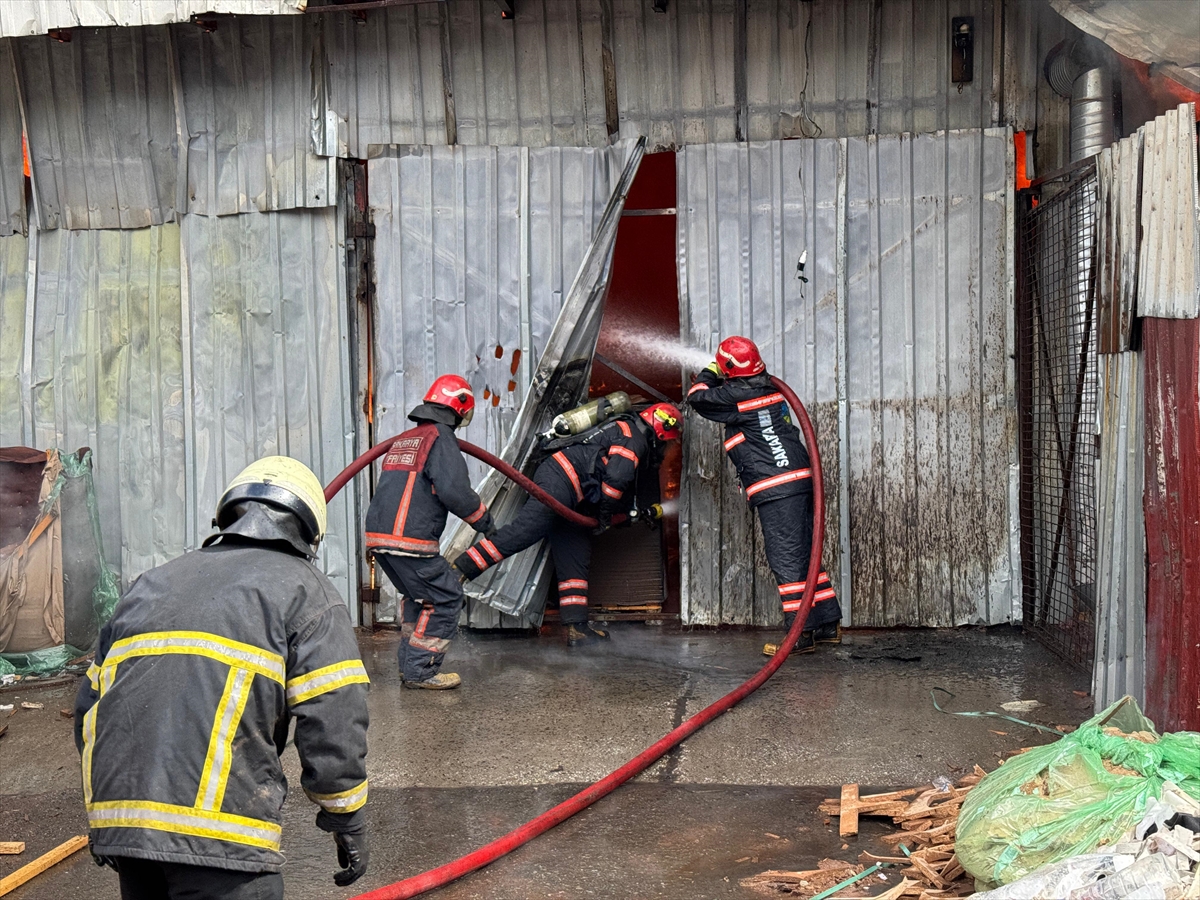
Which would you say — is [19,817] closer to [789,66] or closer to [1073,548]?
[1073,548]

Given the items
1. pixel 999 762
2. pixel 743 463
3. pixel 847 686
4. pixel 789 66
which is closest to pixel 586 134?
pixel 789 66

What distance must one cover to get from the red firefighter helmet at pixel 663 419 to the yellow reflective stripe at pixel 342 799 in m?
4.59

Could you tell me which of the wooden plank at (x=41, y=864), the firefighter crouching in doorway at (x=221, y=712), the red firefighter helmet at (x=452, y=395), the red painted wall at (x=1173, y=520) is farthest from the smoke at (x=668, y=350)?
the firefighter crouching in doorway at (x=221, y=712)

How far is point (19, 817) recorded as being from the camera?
4852 mm

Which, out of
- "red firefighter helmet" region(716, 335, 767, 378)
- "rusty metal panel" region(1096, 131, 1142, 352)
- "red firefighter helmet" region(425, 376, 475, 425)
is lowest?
"red firefighter helmet" region(425, 376, 475, 425)

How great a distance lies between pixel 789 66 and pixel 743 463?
8.69ft

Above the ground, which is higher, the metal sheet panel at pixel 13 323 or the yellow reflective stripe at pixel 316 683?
the metal sheet panel at pixel 13 323

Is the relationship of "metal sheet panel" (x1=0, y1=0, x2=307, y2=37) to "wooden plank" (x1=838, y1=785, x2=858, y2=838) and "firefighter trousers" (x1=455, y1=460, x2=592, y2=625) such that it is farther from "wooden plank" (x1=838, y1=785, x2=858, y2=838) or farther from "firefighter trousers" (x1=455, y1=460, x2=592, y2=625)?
"wooden plank" (x1=838, y1=785, x2=858, y2=838)

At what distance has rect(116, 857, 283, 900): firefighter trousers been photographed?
8.61 ft

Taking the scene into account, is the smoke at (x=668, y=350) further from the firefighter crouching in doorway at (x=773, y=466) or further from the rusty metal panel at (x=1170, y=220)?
the rusty metal panel at (x=1170, y=220)

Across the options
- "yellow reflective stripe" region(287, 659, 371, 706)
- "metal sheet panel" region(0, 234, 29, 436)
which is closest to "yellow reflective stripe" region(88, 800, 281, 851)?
"yellow reflective stripe" region(287, 659, 371, 706)

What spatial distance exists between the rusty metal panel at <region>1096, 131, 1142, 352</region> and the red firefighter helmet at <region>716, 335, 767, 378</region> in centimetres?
208

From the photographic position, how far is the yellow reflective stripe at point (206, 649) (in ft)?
8.65

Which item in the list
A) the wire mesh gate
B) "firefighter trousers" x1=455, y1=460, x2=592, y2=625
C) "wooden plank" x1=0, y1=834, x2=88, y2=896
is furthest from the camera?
"firefighter trousers" x1=455, y1=460, x2=592, y2=625
